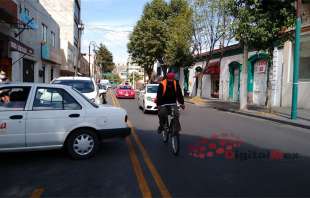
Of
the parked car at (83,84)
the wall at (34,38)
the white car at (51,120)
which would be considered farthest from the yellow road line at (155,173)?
the wall at (34,38)

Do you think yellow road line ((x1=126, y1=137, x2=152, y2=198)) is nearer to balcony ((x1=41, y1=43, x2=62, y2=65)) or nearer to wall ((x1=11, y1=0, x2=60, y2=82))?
wall ((x1=11, y1=0, x2=60, y2=82))

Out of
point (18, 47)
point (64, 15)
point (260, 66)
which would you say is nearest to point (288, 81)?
point (260, 66)

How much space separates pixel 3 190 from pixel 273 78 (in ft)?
73.7

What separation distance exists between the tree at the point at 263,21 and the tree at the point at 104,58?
112m

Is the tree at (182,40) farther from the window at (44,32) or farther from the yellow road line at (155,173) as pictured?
the yellow road line at (155,173)

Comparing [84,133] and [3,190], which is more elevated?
[84,133]

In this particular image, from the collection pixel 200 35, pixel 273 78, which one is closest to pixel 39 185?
pixel 273 78

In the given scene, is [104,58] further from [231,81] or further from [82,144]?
[82,144]

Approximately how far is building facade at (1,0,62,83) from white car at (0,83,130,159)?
1101 centimetres

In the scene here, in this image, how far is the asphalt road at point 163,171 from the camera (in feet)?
17.7

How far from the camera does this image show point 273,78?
25109 mm

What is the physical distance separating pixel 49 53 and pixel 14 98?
28.9 metres

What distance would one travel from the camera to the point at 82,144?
7.25 metres

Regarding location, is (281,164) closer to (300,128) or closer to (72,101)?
(72,101)
